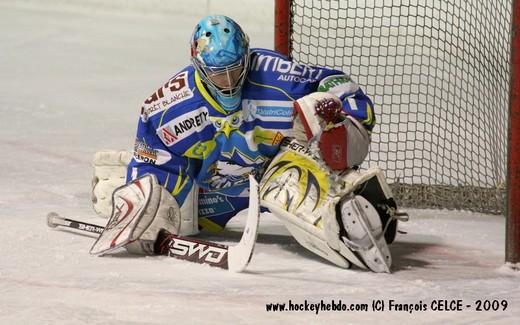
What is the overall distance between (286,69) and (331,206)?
1.82ft

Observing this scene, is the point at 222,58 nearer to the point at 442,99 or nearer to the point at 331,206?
the point at 331,206

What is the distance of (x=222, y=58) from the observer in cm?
372

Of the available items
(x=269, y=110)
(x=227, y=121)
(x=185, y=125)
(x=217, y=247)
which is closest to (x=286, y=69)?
(x=269, y=110)

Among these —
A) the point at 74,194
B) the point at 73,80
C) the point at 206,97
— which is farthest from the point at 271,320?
the point at 73,80

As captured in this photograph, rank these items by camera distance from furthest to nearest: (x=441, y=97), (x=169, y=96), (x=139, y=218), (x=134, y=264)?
(x=441, y=97), (x=169, y=96), (x=139, y=218), (x=134, y=264)

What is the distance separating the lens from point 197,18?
338 inches

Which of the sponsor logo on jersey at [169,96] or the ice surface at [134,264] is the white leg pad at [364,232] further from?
the sponsor logo on jersey at [169,96]

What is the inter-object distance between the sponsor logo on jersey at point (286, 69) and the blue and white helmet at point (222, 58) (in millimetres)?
103

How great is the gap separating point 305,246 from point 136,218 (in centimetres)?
52

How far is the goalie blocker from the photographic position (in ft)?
11.6

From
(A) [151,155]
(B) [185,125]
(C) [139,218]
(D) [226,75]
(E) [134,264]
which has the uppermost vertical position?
(D) [226,75]

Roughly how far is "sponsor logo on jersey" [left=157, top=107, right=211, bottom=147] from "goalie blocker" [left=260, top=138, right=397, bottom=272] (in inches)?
10.0

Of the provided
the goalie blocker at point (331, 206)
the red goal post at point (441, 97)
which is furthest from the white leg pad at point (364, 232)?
the red goal post at point (441, 97)

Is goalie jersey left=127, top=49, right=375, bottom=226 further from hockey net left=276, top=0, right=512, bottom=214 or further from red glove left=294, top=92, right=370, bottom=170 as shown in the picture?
hockey net left=276, top=0, right=512, bottom=214
